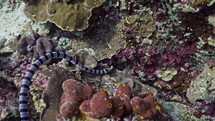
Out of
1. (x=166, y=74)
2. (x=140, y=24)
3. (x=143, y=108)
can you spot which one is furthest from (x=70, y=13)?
(x=166, y=74)

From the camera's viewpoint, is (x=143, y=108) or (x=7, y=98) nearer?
(x=143, y=108)

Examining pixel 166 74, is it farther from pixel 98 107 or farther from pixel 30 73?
pixel 30 73

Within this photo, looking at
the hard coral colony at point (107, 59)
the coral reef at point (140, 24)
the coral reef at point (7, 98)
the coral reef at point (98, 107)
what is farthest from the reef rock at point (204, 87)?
the coral reef at point (7, 98)

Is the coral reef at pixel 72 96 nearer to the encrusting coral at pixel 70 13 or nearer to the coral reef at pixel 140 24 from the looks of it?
the encrusting coral at pixel 70 13

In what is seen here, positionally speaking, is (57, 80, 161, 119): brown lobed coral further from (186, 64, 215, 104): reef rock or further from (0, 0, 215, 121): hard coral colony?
(186, 64, 215, 104): reef rock

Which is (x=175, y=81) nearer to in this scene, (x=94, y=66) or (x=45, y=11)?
(x=94, y=66)

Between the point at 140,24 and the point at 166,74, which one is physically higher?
the point at 140,24

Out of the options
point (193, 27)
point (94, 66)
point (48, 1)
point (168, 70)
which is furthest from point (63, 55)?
point (193, 27)
